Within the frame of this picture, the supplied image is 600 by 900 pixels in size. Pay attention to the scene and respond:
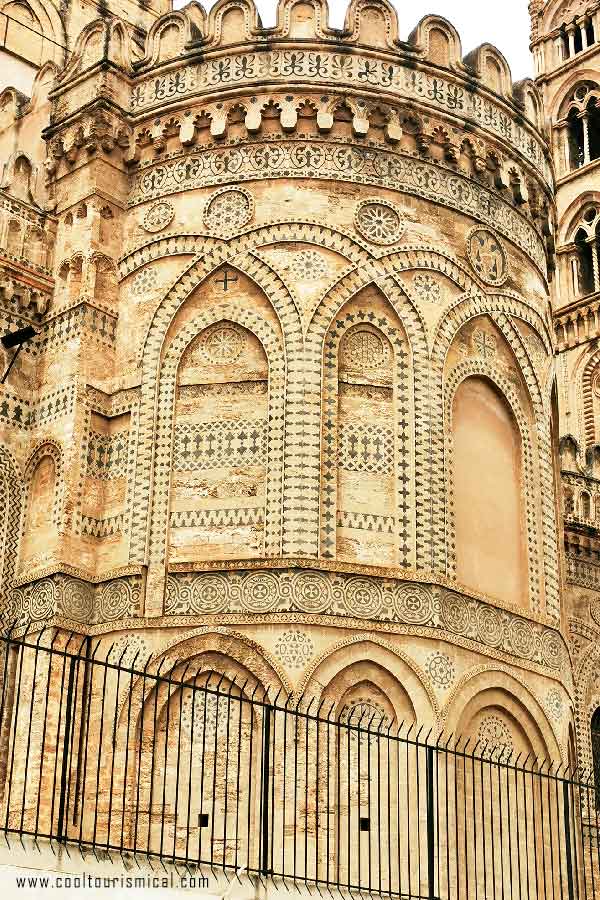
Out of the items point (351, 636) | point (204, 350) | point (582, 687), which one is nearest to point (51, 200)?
point (204, 350)

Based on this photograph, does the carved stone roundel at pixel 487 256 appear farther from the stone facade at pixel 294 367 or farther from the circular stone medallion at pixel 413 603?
the circular stone medallion at pixel 413 603

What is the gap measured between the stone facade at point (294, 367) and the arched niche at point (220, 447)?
0.09 ft

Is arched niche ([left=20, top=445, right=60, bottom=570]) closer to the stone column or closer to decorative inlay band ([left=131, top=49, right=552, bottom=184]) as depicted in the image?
decorative inlay band ([left=131, top=49, right=552, bottom=184])

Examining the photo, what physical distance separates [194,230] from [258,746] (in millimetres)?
5538

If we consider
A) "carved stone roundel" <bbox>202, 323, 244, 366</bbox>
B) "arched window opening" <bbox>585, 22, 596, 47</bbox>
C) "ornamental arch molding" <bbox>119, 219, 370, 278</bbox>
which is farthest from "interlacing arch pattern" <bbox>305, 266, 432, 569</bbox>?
"arched window opening" <bbox>585, 22, 596, 47</bbox>

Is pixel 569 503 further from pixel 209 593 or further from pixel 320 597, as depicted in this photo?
pixel 209 593

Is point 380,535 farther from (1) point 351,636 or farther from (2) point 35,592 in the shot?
(2) point 35,592

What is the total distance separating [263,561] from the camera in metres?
12.7

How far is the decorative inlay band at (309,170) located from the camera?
14.5 meters

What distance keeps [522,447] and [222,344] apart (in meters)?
3.58

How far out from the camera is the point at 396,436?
1355cm

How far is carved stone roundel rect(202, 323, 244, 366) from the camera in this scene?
45.7ft

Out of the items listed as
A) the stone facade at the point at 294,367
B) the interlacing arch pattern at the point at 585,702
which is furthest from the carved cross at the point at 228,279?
the interlacing arch pattern at the point at 585,702

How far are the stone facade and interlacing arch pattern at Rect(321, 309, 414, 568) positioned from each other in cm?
2
